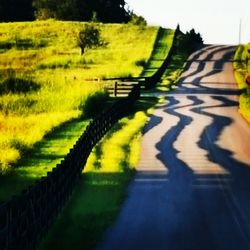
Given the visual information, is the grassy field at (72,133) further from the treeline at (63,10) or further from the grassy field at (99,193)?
the treeline at (63,10)

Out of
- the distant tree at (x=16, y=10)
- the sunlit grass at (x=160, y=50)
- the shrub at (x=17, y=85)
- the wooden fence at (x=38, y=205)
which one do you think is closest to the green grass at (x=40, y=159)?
the wooden fence at (x=38, y=205)

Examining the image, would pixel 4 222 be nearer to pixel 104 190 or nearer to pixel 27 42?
pixel 104 190

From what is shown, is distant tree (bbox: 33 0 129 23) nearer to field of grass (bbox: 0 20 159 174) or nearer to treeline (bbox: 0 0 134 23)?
treeline (bbox: 0 0 134 23)

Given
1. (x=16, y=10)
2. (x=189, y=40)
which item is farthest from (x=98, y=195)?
(x=16, y=10)

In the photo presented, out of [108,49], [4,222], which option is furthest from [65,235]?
[108,49]

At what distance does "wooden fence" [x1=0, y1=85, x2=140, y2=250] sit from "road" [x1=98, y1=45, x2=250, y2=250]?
4.91 ft

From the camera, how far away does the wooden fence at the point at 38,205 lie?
1111 cm

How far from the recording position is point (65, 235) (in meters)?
14.0

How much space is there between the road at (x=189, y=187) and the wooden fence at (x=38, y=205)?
1.50m

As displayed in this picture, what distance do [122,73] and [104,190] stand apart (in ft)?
140

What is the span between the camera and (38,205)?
1347 centimetres

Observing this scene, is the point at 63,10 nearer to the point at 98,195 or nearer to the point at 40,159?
the point at 40,159

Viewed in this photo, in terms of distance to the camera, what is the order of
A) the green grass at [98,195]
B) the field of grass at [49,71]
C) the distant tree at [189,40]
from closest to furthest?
the green grass at [98,195] → the field of grass at [49,71] → the distant tree at [189,40]

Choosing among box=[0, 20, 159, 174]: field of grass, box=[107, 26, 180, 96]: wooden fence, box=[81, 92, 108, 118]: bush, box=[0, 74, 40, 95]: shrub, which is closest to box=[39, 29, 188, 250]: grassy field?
box=[0, 20, 159, 174]: field of grass
